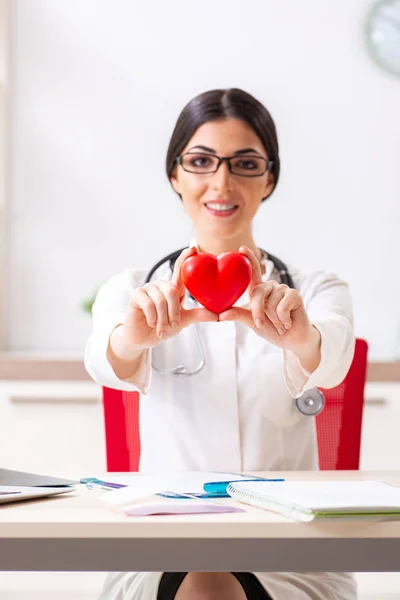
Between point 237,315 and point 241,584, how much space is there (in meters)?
0.38

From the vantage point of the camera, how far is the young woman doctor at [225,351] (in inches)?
57.5

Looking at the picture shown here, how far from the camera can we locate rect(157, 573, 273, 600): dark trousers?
110 centimetres

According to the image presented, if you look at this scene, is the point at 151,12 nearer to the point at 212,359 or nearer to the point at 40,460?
the point at 40,460

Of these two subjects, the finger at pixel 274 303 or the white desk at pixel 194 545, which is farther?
the finger at pixel 274 303

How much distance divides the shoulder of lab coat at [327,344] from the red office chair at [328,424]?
3.9 inches

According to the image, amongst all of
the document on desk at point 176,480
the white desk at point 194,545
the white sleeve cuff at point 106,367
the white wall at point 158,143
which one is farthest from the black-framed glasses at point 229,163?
the white wall at point 158,143

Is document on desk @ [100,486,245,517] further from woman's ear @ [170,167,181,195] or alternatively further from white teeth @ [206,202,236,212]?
woman's ear @ [170,167,181,195]

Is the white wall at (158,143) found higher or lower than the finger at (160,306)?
higher

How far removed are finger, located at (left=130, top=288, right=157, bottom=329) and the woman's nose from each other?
1.53 feet

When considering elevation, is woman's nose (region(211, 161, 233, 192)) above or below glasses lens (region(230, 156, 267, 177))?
below

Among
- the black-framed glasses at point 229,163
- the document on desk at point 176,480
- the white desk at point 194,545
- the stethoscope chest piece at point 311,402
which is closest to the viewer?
the white desk at point 194,545

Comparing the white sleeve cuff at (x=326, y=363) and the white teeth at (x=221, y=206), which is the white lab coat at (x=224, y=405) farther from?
the white teeth at (x=221, y=206)

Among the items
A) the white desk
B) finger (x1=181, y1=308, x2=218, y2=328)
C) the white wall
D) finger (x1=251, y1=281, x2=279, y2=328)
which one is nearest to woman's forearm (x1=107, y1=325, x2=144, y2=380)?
finger (x1=181, y1=308, x2=218, y2=328)

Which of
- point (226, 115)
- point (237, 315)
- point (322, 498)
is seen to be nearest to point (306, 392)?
point (237, 315)
